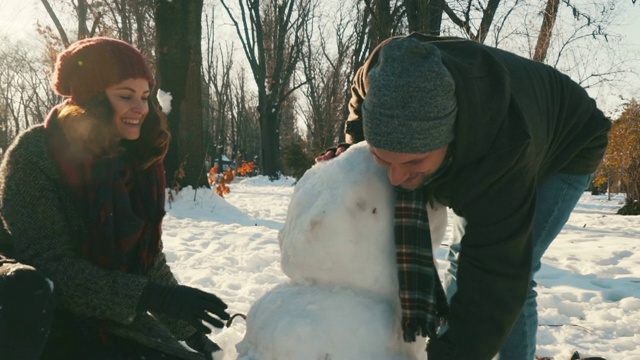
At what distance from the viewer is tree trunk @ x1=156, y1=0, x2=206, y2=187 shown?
25.1ft

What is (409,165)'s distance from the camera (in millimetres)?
1334

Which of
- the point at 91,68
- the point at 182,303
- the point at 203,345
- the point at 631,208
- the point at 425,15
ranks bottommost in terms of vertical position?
the point at 631,208

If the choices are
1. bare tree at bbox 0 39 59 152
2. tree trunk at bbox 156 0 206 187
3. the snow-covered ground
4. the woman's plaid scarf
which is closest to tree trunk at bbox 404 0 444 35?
tree trunk at bbox 156 0 206 187

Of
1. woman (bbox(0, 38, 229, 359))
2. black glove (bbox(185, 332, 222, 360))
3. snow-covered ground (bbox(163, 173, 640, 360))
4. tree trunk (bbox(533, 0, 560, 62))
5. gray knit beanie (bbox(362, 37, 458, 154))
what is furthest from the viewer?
tree trunk (bbox(533, 0, 560, 62))

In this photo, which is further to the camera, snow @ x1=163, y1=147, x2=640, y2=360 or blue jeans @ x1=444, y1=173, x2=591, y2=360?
blue jeans @ x1=444, y1=173, x2=591, y2=360

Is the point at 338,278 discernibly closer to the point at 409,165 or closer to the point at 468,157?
the point at 409,165

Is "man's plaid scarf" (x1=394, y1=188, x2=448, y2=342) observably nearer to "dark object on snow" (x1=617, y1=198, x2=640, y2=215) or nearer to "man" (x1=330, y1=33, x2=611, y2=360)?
"man" (x1=330, y1=33, x2=611, y2=360)

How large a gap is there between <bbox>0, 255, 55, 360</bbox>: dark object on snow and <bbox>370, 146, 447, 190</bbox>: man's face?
105 centimetres

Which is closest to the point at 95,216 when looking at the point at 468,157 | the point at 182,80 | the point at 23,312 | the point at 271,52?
the point at 23,312

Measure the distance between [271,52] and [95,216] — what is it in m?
20.8

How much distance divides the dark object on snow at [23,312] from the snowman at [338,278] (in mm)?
585

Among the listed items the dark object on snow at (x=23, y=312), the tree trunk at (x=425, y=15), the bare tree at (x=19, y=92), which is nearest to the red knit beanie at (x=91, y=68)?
the dark object on snow at (x=23, y=312)

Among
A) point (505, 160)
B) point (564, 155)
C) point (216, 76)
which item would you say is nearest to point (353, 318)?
point (505, 160)

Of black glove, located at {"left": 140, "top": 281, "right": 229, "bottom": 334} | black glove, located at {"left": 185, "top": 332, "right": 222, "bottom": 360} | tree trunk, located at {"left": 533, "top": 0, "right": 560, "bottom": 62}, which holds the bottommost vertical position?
black glove, located at {"left": 185, "top": 332, "right": 222, "bottom": 360}
